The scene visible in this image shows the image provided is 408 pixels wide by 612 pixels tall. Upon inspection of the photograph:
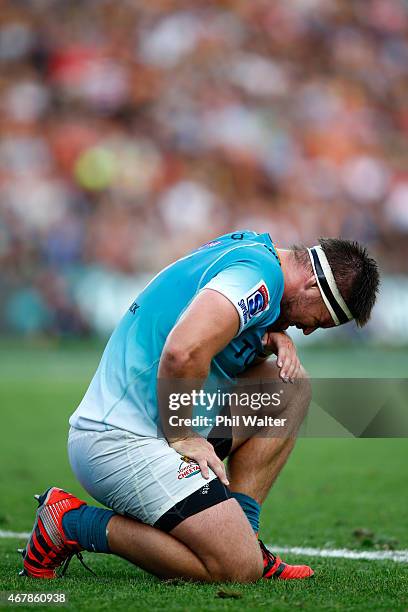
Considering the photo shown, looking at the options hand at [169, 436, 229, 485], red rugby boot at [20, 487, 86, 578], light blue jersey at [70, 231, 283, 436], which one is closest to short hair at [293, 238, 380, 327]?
light blue jersey at [70, 231, 283, 436]

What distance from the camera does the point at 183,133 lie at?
63.2 feet

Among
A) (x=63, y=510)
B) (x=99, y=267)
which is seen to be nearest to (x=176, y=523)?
(x=63, y=510)

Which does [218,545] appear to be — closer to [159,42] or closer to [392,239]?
[392,239]

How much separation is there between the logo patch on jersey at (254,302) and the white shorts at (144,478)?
2.07 feet

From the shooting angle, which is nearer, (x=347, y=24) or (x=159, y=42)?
(x=159, y=42)

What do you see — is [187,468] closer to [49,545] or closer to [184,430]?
[184,430]

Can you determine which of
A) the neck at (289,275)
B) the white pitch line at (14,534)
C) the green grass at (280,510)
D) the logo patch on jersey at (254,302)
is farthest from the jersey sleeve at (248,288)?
the white pitch line at (14,534)

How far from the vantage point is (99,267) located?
16438 millimetres

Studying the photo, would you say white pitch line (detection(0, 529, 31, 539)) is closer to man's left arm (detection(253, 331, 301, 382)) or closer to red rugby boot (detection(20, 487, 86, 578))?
red rugby boot (detection(20, 487, 86, 578))

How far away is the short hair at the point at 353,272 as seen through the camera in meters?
4.16

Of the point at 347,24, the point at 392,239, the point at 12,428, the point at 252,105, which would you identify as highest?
the point at 347,24

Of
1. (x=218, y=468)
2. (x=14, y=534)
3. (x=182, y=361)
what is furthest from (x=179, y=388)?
(x=14, y=534)

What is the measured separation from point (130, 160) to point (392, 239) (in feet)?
16.2

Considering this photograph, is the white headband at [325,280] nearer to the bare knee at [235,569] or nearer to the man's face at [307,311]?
the man's face at [307,311]
